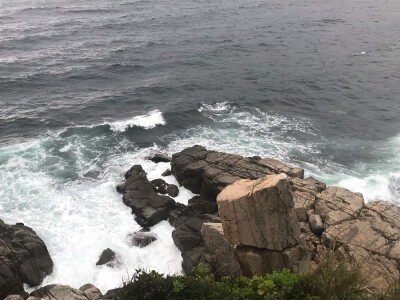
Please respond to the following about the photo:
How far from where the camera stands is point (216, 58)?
61281mm

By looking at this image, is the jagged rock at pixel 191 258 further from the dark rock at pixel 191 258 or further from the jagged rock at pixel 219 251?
the jagged rock at pixel 219 251

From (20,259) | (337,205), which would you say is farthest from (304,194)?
(20,259)

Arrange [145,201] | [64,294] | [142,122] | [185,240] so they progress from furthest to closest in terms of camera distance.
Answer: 1. [142,122]
2. [145,201]
3. [185,240]
4. [64,294]

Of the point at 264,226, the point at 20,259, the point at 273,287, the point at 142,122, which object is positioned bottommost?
the point at 20,259

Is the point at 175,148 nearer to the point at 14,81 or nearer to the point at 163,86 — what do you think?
the point at 163,86

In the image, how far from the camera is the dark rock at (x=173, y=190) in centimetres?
3041

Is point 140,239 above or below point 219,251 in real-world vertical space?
below

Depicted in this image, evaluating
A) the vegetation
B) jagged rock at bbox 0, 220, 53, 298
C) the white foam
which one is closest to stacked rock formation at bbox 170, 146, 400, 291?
the vegetation

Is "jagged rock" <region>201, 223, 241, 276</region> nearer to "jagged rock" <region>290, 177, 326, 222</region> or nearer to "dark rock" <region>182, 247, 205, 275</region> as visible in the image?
"dark rock" <region>182, 247, 205, 275</region>

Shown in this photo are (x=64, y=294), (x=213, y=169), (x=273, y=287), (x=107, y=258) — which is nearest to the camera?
(x=273, y=287)

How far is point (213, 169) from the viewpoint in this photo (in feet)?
98.3

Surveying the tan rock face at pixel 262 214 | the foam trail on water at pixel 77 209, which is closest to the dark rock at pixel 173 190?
the foam trail on water at pixel 77 209

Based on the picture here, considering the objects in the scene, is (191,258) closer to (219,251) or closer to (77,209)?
(219,251)

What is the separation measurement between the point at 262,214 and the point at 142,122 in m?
27.2
